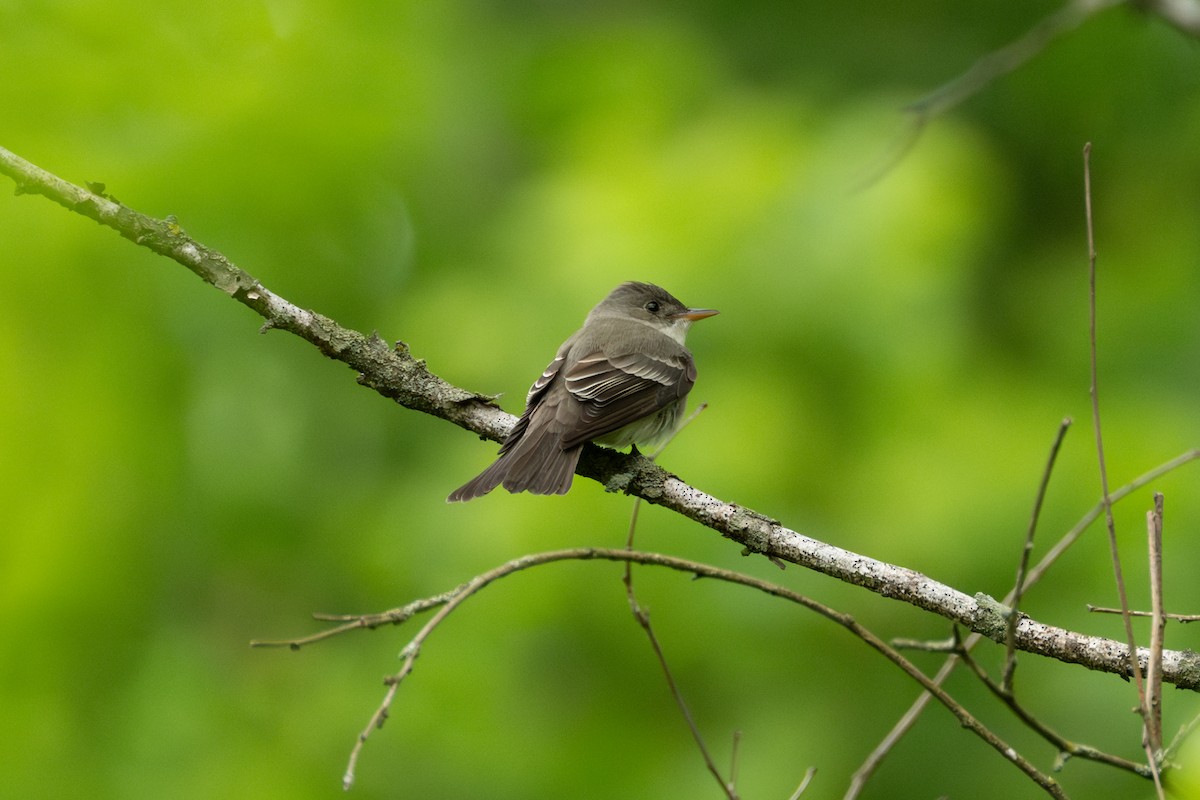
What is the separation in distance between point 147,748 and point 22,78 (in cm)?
284

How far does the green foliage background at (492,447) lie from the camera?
4.79m

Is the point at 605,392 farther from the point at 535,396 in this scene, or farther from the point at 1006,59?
the point at 1006,59

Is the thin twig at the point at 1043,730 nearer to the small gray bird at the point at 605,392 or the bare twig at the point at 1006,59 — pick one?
the small gray bird at the point at 605,392

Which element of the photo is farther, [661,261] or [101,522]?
[661,261]

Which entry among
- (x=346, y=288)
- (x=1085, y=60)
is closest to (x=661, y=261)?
(x=346, y=288)

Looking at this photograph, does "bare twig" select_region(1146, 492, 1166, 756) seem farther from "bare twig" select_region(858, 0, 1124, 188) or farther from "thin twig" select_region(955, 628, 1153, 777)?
"bare twig" select_region(858, 0, 1124, 188)

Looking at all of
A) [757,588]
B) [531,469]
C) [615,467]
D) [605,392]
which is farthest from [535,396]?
[757,588]

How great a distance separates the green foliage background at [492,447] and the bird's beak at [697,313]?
0.35 feet

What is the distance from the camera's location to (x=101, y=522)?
16.6 feet

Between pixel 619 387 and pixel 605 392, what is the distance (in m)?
0.09

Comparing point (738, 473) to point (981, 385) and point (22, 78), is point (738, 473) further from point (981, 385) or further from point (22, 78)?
point (22, 78)

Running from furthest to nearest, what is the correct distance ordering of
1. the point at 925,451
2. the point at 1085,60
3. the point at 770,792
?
the point at 1085,60
the point at 925,451
the point at 770,792

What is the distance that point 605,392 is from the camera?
455 cm

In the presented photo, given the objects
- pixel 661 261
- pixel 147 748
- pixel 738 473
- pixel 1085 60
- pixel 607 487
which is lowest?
pixel 147 748
